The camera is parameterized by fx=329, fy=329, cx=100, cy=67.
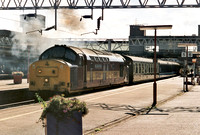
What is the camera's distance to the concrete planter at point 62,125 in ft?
23.6

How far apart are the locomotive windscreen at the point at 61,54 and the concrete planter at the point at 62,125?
13.5 meters

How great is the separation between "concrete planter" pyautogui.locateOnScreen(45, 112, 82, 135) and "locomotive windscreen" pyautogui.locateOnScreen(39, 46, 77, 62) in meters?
13.5

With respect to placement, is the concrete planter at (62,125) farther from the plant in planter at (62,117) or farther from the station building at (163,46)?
the station building at (163,46)

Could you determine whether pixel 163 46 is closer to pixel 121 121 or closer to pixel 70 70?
pixel 70 70

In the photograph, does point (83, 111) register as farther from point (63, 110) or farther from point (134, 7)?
point (134, 7)

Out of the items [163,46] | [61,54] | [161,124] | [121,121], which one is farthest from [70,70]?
[163,46]

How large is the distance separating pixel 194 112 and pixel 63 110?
9322 mm

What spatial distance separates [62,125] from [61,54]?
14.2m

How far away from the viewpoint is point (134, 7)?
2900 cm

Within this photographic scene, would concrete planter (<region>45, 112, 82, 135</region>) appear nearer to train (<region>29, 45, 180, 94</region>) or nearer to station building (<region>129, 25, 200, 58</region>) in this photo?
train (<region>29, 45, 180, 94</region>)

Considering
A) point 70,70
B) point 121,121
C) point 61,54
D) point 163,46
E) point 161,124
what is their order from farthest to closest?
point 163,46 < point 61,54 < point 70,70 < point 121,121 < point 161,124

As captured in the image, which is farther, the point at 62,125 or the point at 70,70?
the point at 70,70

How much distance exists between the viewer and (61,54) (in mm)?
21203

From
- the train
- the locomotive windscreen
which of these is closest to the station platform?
the train
